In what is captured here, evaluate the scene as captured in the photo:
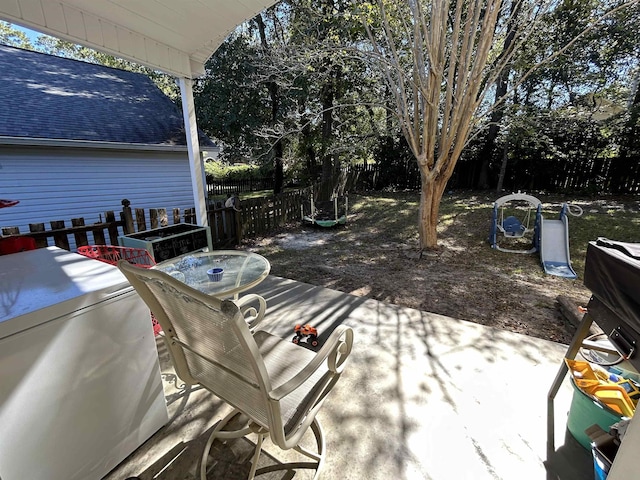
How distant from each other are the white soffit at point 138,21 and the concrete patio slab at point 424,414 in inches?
108

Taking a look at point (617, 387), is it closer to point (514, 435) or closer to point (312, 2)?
point (514, 435)

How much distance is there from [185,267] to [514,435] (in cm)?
254

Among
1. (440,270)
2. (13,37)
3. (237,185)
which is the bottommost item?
(440,270)

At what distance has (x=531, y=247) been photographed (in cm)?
524

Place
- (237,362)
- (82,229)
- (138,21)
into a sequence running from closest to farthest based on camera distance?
(237,362)
(138,21)
(82,229)

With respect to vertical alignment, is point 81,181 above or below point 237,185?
above

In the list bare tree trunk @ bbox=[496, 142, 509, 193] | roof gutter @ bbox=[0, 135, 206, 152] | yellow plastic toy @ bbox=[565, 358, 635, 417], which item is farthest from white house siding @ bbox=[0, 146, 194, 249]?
bare tree trunk @ bbox=[496, 142, 509, 193]

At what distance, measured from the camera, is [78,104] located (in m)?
7.11

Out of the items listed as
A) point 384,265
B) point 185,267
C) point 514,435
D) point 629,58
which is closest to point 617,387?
point 514,435

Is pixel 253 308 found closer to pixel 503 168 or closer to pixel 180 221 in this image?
pixel 180 221

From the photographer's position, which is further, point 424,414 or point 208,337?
point 424,414

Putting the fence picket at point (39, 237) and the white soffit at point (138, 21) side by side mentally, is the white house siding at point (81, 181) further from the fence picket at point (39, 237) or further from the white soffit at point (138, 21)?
the white soffit at point (138, 21)

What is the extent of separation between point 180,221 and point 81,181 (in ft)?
12.1

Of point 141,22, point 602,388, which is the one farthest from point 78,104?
point 602,388
